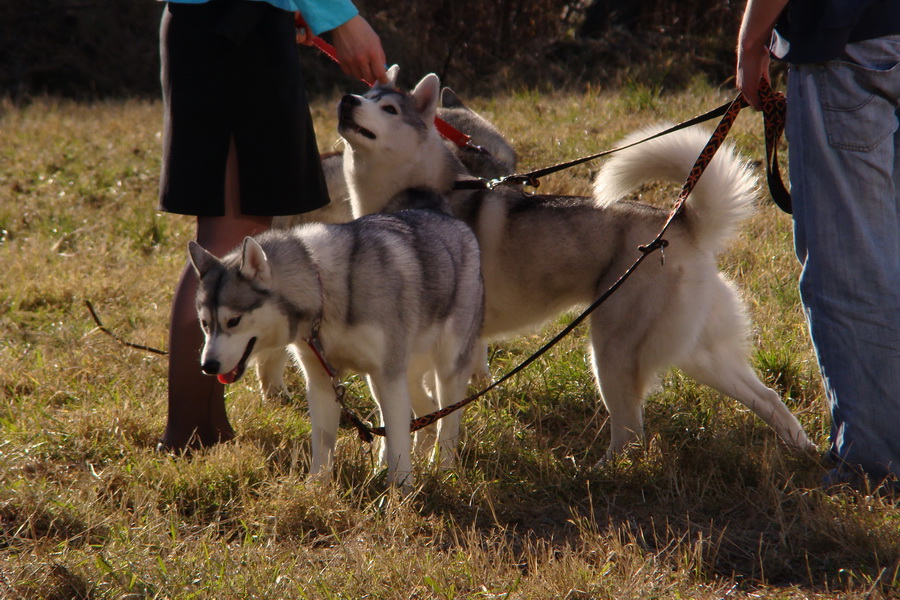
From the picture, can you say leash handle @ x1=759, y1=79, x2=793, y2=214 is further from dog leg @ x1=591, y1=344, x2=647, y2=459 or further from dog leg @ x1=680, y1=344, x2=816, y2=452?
dog leg @ x1=591, y1=344, x2=647, y2=459

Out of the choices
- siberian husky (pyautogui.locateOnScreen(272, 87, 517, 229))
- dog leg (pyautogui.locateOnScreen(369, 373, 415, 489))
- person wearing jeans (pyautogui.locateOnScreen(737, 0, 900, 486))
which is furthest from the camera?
siberian husky (pyautogui.locateOnScreen(272, 87, 517, 229))

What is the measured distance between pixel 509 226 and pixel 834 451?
143cm

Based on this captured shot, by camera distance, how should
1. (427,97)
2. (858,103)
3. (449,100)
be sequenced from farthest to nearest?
(449,100) → (427,97) → (858,103)

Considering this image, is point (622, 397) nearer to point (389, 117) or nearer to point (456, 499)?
point (456, 499)

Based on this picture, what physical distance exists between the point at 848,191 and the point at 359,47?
1.57m

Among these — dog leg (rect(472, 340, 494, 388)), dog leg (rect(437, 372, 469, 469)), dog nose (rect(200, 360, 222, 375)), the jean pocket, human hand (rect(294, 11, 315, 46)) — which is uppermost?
human hand (rect(294, 11, 315, 46))

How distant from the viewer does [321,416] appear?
3.07 meters

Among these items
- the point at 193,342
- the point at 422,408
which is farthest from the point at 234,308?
the point at 422,408

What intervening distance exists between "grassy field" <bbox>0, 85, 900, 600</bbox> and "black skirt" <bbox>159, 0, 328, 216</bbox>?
88 centimetres

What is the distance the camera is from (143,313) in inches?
191

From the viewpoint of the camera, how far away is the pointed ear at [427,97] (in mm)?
3791

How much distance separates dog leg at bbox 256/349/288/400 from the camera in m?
3.83

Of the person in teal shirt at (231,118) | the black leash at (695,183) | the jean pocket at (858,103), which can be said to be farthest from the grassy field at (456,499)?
the jean pocket at (858,103)

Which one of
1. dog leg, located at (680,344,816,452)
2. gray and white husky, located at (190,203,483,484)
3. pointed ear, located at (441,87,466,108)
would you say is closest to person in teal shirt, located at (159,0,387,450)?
gray and white husky, located at (190,203,483,484)
